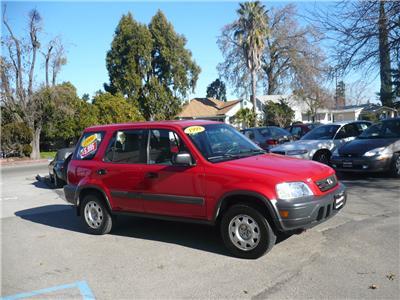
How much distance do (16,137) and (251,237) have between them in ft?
89.9

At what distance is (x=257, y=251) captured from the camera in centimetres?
506

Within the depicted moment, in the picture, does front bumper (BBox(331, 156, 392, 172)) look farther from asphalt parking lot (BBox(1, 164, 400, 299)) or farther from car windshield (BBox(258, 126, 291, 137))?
car windshield (BBox(258, 126, 291, 137))

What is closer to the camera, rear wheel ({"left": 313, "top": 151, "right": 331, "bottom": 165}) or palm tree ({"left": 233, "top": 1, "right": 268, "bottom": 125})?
rear wheel ({"left": 313, "top": 151, "right": 331, "bottom": 165})

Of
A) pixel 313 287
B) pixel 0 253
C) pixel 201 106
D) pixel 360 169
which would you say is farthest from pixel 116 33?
pixel 313 287

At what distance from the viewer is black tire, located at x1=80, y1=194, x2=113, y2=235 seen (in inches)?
263

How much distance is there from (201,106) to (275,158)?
176 ft

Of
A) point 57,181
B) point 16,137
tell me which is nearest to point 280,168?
point 57,181

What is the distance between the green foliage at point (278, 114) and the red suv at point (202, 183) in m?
40.5

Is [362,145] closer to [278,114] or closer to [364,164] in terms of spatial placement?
[364,164]

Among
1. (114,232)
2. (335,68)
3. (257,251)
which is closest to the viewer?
(257,251)

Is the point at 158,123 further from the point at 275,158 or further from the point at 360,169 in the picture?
the point at 360,169

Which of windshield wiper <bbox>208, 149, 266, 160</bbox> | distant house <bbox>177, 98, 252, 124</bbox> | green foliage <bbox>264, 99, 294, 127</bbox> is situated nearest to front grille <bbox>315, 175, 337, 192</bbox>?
windshield wiper <bbox>208, 149, 266, 160</bbox>

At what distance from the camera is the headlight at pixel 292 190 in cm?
486

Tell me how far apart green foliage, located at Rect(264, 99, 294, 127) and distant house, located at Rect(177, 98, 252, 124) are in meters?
6.70
